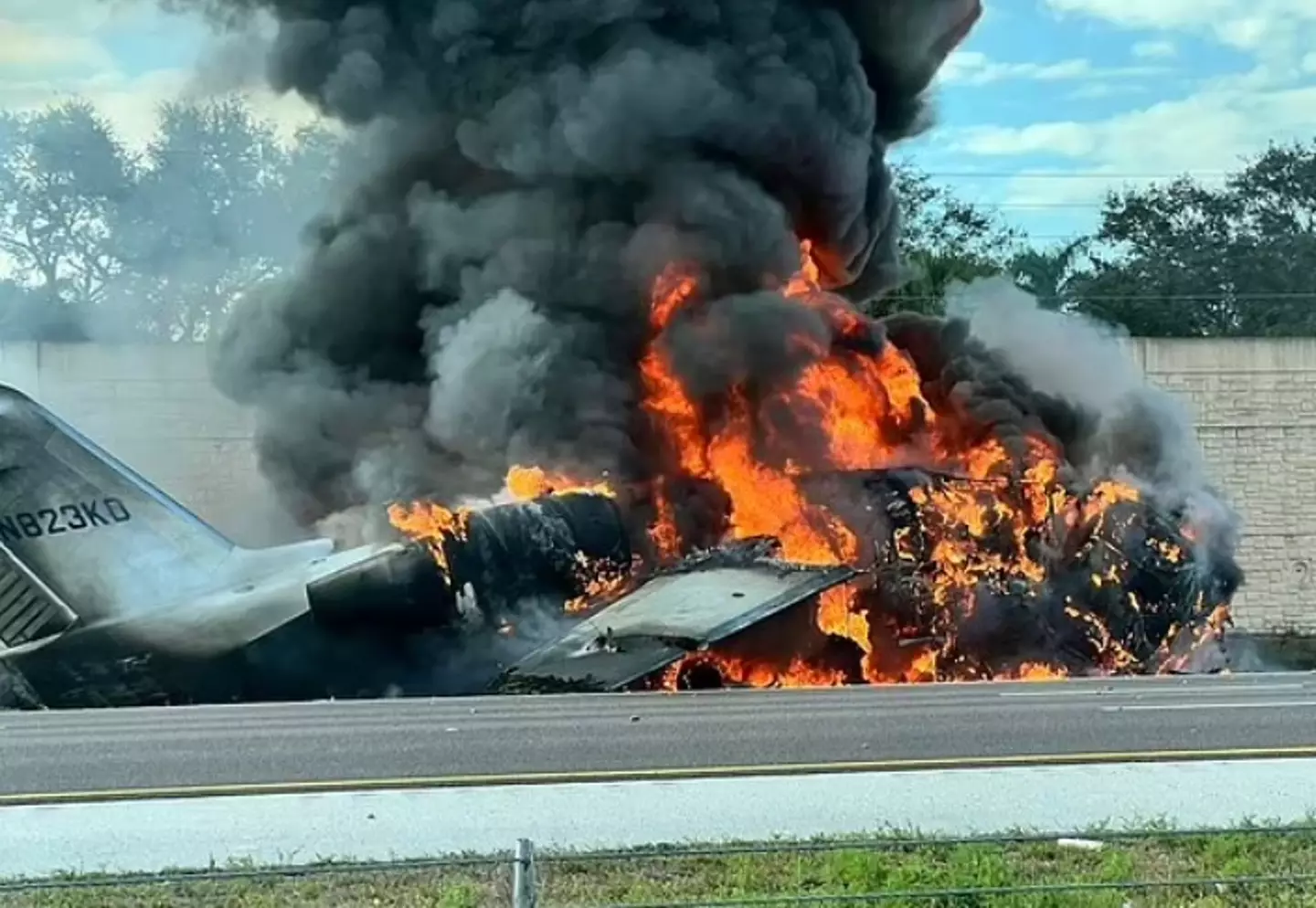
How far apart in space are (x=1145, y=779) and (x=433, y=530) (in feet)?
34.3

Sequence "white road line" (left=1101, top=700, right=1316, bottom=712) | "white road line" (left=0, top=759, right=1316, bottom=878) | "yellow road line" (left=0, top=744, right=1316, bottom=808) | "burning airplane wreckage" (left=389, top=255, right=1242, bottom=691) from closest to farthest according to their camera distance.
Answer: "white road line" (left=0, top=759, right=1316, bottom=878), "yellow road line" (left=0, top=744, right=1316, bottom=808), "white road line" (left=1101, top=700, right=1316, bottom=712), "burning airplane wreckage" (left=389, top=255, right=1242, bottom=691)

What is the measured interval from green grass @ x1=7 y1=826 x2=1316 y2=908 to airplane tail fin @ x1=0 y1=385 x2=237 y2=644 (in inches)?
460

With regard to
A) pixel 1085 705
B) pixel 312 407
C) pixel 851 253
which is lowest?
pixel 1085 705

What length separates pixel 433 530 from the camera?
1758 cm

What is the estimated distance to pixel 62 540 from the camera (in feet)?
56.0

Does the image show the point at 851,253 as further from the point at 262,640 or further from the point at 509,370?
the point at 262,640

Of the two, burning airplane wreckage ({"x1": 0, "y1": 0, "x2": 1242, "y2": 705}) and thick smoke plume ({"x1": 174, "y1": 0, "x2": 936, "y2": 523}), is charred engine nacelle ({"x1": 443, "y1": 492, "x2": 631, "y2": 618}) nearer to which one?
burning airplane wreckage ({"x1": 0, "y1": 0, "x2": 1242, "y2": 705})

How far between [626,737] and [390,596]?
689cm

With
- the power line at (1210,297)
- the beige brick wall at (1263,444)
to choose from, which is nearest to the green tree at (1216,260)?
the power line at (1210,297)

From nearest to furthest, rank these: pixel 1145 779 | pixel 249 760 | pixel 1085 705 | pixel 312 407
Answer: pixel 1145 779 → pixel 249 760 → pixel 1085 705 → pixel 312 407

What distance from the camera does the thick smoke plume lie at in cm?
1948

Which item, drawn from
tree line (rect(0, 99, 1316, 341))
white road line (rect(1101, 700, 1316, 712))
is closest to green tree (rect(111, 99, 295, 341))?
tree line (rect(0, 99, 1316, 341))

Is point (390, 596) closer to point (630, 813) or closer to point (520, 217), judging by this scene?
point (520, 217)

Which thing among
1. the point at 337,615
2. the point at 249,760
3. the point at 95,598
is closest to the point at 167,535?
the point at 95,598
